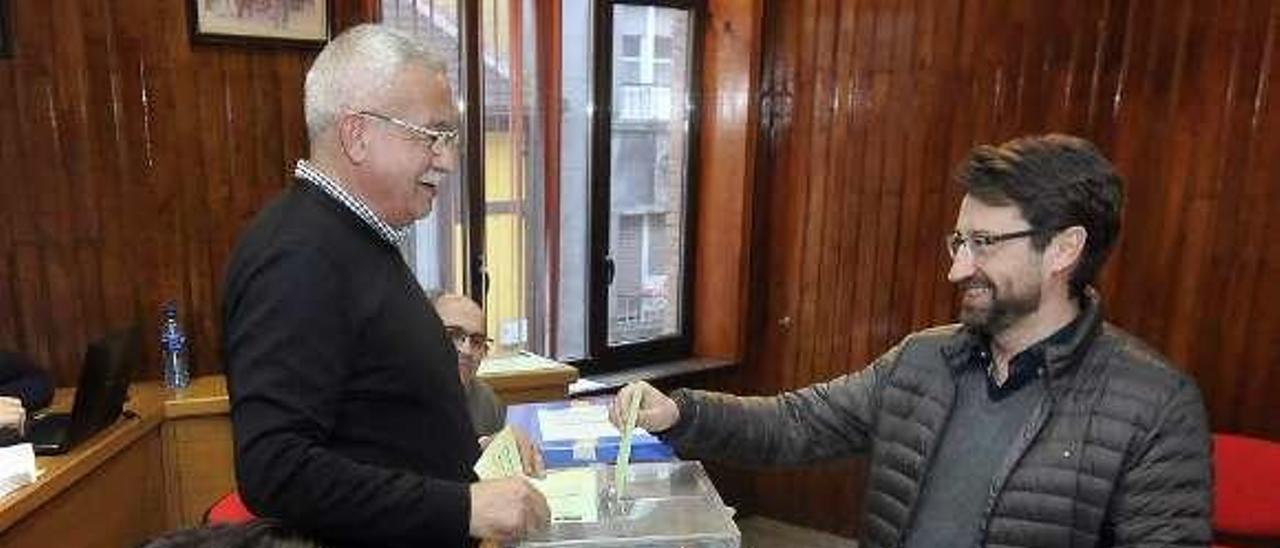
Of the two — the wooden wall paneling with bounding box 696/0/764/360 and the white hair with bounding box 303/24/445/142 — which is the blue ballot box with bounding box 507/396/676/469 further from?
the wooden wall paneling with bounding box 696/0/764/360

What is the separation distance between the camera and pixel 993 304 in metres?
1.43

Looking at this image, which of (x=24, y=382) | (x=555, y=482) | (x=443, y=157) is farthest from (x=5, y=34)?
→ (x=555, y=482)

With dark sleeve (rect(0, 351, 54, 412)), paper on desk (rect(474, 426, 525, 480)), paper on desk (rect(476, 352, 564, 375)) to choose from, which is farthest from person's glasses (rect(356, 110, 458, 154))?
dark sleeve (rect(0, 351, 54, 412))

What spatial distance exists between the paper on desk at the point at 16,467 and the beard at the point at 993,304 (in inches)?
74.3

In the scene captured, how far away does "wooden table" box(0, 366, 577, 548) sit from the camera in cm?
197

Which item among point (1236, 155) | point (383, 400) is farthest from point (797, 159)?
point (383, 400)

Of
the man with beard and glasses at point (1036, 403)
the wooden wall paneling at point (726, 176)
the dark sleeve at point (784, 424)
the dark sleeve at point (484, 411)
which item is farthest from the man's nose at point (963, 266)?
the wooden wall paneling at point (726, 176)

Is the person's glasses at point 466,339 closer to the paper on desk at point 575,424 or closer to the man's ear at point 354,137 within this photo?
the paper on desk at point 575,424

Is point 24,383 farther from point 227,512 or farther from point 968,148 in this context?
point 968,148

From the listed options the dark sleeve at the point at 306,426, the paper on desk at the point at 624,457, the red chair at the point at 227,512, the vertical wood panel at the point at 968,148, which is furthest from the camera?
the vertical wood panel at the point at 968,148

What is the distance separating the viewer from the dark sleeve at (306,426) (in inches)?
42.6

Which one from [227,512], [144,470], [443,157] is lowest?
[144,470]

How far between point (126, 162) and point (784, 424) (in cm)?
200

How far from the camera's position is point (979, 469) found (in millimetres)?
1430
